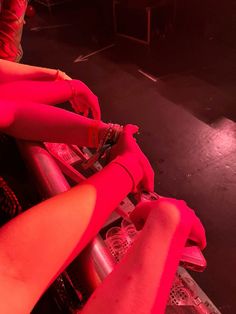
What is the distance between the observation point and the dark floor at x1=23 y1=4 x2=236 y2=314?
1069 mm

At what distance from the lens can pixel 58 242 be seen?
401 millimetres

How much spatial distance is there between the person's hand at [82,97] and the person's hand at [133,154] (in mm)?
264

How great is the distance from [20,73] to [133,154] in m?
0.49

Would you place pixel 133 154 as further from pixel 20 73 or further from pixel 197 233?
pixel 20 73

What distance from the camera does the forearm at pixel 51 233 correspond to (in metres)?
0.36

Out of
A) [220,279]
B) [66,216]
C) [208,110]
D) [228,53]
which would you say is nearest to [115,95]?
[208,110]

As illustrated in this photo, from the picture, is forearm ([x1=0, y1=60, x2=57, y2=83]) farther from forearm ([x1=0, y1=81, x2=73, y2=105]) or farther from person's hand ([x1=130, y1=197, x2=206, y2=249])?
person's hand ([x1=130, y1=197, x2=206, y2=249])

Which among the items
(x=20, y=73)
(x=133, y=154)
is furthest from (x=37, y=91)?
(x=133, y=154)

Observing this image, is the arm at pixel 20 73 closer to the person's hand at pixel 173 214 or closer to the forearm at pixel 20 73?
the forearm at pixel 20 73

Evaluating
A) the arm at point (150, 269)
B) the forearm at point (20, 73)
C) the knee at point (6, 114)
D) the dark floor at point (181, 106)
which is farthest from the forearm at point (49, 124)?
the dark floor at point (181, 106)

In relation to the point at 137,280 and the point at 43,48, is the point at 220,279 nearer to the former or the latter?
the point at 137,280

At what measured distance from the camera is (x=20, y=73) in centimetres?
83

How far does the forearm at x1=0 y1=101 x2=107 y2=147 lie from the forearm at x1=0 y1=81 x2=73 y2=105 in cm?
6

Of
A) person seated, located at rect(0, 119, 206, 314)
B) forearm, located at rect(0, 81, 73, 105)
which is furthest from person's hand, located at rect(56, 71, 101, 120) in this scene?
person seated, located at rect(0, 119, 206, 314)
